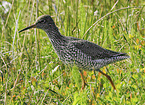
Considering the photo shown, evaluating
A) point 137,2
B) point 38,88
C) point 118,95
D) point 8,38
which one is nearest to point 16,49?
point 8,38

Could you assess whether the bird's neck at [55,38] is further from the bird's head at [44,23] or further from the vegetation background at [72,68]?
the vegetation background at [72,68]

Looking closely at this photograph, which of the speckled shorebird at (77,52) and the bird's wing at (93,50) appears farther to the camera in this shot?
the bird's wing at (93,50)

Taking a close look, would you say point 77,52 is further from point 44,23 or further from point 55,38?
point 44,23

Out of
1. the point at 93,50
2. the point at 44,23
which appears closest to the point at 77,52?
the point at 93,50

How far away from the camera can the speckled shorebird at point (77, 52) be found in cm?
397

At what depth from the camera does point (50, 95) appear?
3906 millimetres

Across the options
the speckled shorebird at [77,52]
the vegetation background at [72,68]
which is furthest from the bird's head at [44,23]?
the vegetation background at [72,68]

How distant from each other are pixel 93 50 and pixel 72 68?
0.93 meters

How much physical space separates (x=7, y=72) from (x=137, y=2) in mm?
2961

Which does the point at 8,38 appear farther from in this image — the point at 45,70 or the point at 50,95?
the point at 50,95

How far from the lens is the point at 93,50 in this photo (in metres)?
4.22

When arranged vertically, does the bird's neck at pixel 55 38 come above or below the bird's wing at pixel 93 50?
above

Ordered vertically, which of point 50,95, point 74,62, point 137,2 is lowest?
point 50,95

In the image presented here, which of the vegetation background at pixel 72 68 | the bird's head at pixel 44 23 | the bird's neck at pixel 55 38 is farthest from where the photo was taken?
the bird's neck at pixel 55 38
